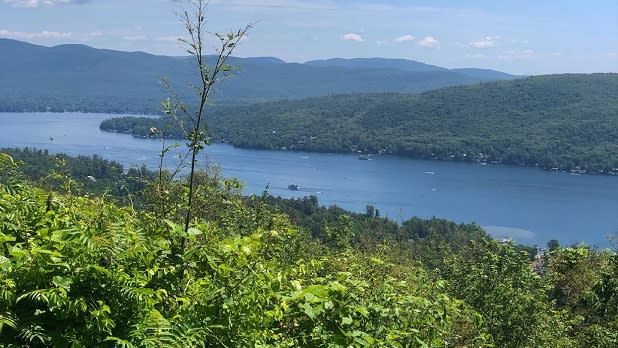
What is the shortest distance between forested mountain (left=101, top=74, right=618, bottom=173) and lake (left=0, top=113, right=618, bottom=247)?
5166 mm

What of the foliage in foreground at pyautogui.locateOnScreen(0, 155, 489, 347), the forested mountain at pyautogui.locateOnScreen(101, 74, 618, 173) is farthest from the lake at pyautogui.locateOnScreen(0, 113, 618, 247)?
the foliage in foreground at pyautogui.locateOnScreen(0, 155, 489, 347)

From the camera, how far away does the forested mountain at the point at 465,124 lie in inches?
3893

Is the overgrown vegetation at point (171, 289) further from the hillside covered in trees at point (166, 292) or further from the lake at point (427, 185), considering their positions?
the lake at point (427, 185)

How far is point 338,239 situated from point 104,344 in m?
7.74

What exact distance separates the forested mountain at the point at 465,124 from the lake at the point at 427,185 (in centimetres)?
517

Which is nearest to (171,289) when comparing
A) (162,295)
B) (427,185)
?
(162,295)

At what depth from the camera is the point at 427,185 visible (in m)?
77.6

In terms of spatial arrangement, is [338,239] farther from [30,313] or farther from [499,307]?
[30,313]

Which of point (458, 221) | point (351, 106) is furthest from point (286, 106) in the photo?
point (458, 221)

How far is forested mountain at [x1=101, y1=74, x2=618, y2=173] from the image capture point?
3893 inches

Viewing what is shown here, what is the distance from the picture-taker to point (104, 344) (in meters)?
2.09

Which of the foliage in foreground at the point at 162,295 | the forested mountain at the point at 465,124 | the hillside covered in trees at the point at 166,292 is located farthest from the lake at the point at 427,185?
the foliage in foreground at the point at 162,295

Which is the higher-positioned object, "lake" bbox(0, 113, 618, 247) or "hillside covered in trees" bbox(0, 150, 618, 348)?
"hillside covered in trees" bbox(0, 150, 618, 348)

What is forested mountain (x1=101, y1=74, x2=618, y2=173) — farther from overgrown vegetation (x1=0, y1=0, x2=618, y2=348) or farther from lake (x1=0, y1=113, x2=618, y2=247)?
overgrown vegetation (x1=0, y1=0, x2=618, y2=348)
